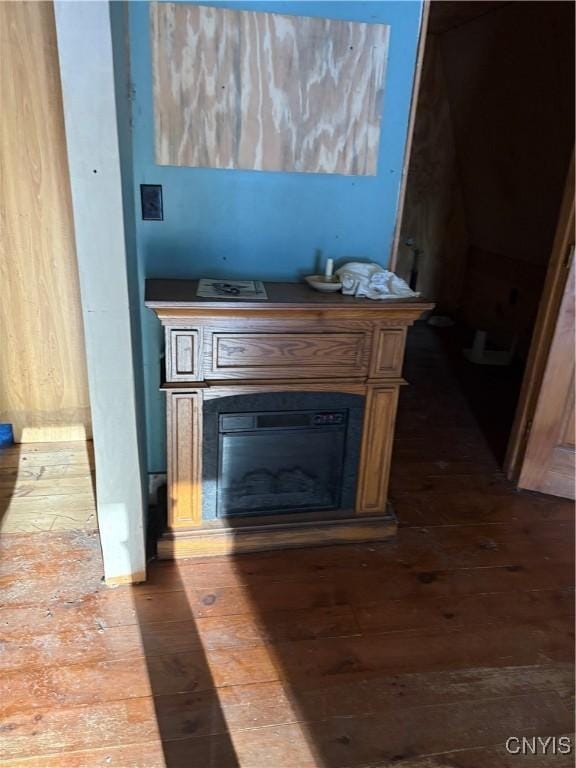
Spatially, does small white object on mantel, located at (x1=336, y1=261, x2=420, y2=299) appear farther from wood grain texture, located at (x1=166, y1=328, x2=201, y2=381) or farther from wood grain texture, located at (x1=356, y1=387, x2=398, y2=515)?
wood grain texture, located at (x1=166, y1=328, x2=201, y2=381)

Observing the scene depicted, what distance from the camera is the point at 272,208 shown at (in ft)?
6.51

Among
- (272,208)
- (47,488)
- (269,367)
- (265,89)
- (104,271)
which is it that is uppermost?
(265,89)

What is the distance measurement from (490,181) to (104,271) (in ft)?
12.6

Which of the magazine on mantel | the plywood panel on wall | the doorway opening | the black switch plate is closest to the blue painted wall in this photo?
the black switch plate

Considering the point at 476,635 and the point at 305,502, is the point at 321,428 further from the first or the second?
the point at 476,635

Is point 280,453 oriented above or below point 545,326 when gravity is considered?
below

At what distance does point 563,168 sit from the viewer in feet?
11.3

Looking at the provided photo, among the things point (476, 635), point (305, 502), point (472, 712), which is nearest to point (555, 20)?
point (305, 502)

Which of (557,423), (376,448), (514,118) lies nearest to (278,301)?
(376,448)

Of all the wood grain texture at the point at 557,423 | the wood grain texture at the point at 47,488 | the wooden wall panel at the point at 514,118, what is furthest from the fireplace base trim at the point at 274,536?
the wooden wall panel at the point at 514,118

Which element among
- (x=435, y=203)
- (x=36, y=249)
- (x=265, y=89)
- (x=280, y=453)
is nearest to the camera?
(x=265, y=89)

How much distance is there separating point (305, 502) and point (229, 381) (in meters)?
0.58

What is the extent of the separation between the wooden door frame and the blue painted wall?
2.39 ft

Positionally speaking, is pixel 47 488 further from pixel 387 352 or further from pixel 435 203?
pixel 435 203
